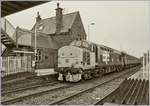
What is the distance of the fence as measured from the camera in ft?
54.2

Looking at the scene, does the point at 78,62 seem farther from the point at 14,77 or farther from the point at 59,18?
the point at 59,18

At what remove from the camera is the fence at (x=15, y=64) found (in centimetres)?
1651

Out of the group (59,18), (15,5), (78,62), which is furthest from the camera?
(59,18)

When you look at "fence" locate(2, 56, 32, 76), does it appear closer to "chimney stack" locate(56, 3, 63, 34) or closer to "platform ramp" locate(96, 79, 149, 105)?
"platform ramp" locate(96, 79, 149, 105)

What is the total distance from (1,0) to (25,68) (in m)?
13.3

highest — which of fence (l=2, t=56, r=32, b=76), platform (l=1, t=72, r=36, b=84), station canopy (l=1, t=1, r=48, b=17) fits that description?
station canopy (l=1, t=1, r=48, b=17)

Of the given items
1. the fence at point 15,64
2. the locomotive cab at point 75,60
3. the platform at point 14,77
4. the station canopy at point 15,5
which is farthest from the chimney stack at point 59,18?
the station canopy at point 15,5

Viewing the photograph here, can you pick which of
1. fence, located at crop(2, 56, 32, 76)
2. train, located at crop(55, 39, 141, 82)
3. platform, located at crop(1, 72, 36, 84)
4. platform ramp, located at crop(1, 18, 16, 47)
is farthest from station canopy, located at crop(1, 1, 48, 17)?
fence, located at crop(2, 56, 32, 76)

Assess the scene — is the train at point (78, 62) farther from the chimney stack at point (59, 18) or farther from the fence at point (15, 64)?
the chimney stack at point (59, 18)

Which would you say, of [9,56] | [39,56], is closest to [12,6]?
[9,56]

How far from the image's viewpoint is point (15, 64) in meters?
17.8

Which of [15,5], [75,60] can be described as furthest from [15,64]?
[15,5]

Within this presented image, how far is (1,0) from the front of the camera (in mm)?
6031

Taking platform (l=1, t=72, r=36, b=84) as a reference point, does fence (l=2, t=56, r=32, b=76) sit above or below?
above
